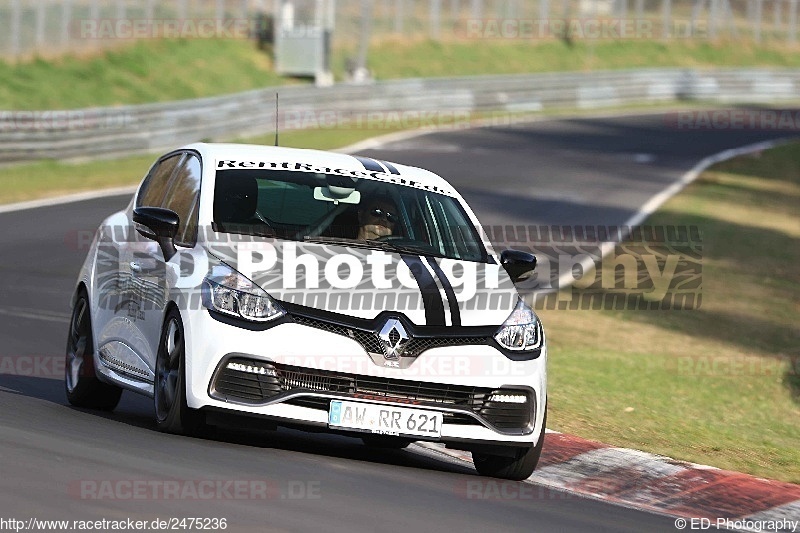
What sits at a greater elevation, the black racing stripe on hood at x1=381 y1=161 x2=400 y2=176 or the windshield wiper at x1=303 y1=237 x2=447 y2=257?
the black racing stripe on hood at x1=381 y1=161 x2=400 y2=176

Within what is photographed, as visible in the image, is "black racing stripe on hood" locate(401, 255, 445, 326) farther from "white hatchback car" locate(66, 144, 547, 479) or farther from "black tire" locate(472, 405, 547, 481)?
"black tire" locate(472, 405, 547, 481)

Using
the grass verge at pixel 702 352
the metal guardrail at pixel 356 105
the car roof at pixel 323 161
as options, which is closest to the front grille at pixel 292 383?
the car roof at pixel 323 161

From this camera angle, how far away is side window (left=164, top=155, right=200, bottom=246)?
9.05 meters

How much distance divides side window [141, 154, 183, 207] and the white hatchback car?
0.23 meters

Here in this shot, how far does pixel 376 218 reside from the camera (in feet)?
30.9

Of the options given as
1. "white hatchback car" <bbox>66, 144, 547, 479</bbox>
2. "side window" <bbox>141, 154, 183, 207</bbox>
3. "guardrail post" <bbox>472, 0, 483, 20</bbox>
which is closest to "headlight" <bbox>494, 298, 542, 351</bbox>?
"white hatchback car" <bbox>66, 144, 547, 479</bbox>

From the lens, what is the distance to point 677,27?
6494 centimetres

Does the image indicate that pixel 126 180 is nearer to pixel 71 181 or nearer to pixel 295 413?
pixel 71 181

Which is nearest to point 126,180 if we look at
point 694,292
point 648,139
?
point 694,292

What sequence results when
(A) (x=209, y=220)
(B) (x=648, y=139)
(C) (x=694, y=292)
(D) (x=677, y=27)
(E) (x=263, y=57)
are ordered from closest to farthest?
(A) (x=209, y=220)
(C) (x=694, y=292)
(B) (x=648, y=139)
(E) (x=263, y=57)
(D) (x=677, y=27)

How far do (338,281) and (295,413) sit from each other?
0.72 m

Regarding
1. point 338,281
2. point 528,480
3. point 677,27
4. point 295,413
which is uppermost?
point 338,281

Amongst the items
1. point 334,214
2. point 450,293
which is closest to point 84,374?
point 334,214

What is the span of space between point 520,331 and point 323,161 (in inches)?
73.0
